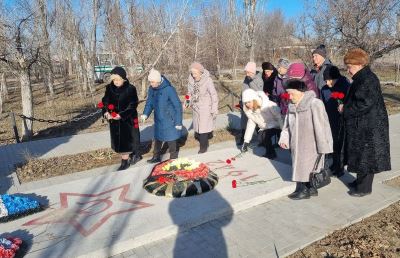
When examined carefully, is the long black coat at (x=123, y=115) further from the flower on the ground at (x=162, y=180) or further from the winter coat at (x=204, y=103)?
the flower on the ground at (x=162, y=180)

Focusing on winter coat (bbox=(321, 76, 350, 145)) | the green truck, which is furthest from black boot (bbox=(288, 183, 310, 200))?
the green truck

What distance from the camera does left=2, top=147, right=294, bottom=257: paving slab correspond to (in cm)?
368

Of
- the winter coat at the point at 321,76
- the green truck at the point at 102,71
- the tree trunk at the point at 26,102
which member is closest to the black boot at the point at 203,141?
the winter coat at the point at 321,76

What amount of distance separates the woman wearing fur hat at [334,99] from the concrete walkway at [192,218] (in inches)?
12.5

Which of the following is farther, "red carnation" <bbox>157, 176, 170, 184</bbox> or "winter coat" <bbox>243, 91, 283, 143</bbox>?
"winter coat" <bbox>243, 91, 283, 143</bbox>

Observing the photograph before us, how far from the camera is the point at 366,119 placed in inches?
178

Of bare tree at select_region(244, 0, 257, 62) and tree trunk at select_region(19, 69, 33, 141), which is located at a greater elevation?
bare tree at select_region(244, 0, 257, 62)

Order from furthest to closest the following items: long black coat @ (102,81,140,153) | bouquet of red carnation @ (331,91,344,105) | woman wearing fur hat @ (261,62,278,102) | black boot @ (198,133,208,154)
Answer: black boot @ (198,133,208,154), woman wearing fur hat @ (261,62,278,102), long black coat @ (102,81,140,153), bouquet of red carnation @ (331,91,344,105)

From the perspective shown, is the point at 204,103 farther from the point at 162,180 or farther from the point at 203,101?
the point at 162,180

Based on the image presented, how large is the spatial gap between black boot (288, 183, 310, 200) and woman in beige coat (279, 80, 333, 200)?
245 millimetres

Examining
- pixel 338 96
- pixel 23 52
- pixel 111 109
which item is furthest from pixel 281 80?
pixel 23 52

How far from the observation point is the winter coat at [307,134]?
4.36 meters

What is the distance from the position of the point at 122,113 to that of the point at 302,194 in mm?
3162

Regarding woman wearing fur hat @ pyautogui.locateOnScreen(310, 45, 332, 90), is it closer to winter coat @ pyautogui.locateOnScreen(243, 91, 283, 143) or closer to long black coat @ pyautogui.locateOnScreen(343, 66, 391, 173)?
winter coat @ pyautogui.locateOnScreen(243, 91, 283, 143)
